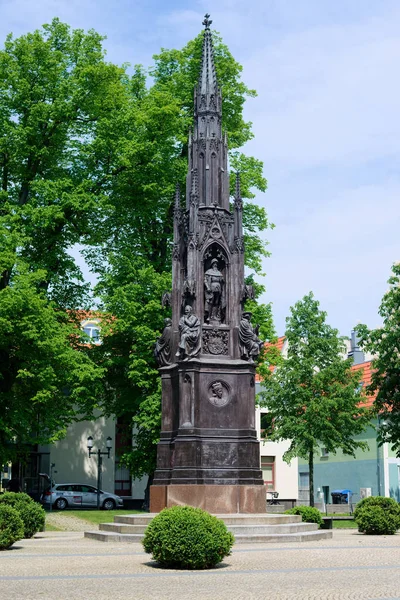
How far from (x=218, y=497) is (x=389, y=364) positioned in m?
17.4

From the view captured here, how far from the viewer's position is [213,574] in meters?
12.7

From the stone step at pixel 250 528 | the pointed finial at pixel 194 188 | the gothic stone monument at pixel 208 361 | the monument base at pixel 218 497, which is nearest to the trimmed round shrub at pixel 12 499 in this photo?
the stone step at pixel 250 528

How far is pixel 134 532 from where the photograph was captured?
62.1 ft

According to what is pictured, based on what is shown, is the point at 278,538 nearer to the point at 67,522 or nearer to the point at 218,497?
the point at 218,497

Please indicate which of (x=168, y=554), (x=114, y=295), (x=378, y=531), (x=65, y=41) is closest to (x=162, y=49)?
(x=65, y=41)

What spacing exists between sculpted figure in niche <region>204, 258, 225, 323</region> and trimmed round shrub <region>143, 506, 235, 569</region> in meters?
8.79

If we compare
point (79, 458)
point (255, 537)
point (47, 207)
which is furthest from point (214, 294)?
point (79, 458)

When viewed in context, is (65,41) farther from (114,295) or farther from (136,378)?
(136,378)

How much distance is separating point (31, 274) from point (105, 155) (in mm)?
6716

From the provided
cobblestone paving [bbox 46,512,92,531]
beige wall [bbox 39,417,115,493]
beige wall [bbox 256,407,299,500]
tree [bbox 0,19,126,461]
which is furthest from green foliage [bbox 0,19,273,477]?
beige wall [bbox 256,407,299,500]

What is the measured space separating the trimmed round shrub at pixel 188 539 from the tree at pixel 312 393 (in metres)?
23.8

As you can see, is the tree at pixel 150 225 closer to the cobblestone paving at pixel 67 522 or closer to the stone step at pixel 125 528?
the cobblestone paving at pixel 67 522

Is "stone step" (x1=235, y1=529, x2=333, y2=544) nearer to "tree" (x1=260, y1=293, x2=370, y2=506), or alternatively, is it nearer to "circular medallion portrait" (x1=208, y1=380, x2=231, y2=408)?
"circular medallion portrait" (x1=208, y1=380, x2=231, y2=408)

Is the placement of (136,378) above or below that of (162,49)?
below
